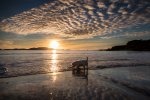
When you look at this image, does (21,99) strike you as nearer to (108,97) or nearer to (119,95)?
(108,97)

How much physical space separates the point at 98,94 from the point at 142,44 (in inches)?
7997

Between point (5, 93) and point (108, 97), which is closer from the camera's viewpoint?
point (108, 97)

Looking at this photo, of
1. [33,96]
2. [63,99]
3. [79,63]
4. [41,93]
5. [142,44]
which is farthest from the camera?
[142,44]

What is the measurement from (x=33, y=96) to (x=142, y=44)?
673 ft

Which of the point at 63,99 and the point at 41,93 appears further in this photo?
the point at 41,93

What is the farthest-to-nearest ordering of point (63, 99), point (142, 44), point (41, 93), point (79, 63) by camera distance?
point (142, 44) < point (79, 63) < point (41, 93) < point (63, 99)

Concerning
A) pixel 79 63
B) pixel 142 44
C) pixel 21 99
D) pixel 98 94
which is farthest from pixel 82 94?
pixel 142 44

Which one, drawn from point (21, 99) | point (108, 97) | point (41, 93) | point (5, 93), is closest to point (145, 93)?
point (108, 97)

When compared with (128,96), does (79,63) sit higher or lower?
higher

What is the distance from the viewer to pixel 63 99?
8555mm

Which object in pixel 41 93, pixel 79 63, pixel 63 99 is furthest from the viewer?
pixel 79 63

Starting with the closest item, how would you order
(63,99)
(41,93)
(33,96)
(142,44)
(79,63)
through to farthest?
(63,99)
(33,96)
(41,93)
(79,63)
(142,44)

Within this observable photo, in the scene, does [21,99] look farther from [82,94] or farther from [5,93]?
[82,94]

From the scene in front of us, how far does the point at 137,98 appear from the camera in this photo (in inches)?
342
